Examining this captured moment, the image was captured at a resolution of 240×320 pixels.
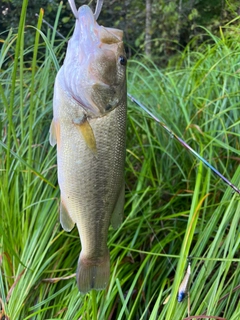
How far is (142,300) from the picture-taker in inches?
43.9

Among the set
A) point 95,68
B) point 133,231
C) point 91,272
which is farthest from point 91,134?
point 133,231

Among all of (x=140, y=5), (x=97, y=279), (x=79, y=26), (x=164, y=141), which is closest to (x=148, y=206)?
(x=164, y=141)

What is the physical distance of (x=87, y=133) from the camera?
24.7 inches

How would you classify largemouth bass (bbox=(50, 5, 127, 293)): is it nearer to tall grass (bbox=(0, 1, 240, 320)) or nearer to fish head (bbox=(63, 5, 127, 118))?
fish head (bbox=(63, 5, 127, 118))

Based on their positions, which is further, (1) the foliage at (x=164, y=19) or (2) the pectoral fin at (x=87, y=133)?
(1) the foliage at (x=164, y=19)

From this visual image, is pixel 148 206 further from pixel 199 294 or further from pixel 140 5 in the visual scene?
pixel 140 5

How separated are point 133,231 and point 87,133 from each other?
0.68 meters

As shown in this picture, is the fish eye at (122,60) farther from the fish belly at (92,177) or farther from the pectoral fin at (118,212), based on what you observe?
the pectoral fin at (118,212)

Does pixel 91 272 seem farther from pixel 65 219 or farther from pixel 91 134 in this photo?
pixel 91 134

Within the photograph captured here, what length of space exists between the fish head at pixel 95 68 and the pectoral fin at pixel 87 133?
30 mm

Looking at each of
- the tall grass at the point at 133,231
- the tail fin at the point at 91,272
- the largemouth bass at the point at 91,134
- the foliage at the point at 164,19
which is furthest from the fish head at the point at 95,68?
the foliage at the point at 164,19

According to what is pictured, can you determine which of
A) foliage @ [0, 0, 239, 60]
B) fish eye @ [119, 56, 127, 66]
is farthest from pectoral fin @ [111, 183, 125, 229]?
foliage @ [0, 0, 239, 60]

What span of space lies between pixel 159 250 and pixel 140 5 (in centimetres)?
395

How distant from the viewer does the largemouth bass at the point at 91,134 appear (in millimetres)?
643
